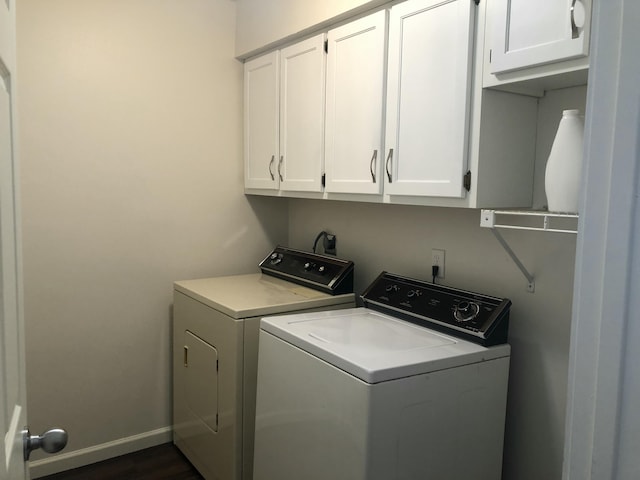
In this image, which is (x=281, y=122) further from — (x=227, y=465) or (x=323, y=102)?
(x=227, y=465)

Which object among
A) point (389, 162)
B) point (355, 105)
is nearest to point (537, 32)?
point (389, 162)

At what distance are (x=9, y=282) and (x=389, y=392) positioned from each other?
103cm

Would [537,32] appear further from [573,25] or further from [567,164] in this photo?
[567,164]

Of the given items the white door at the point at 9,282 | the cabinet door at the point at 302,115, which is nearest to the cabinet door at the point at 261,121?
the cabinet door at the point at 302,115

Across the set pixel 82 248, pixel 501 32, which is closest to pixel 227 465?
pixel 82 248

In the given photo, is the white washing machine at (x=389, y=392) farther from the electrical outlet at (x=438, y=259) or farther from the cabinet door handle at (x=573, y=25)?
the cabinet door handle at (x=573, y=25)

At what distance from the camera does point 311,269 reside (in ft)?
8.78

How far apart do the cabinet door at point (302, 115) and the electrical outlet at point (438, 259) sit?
605 millimetres

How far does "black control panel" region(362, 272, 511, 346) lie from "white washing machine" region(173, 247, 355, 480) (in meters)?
0.28

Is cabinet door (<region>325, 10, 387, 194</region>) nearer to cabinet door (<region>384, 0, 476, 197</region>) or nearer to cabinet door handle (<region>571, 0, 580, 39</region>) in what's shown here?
cabinet door (<region>384, 0, 476, 197</region>)

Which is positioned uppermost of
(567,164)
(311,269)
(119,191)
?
(567,164)

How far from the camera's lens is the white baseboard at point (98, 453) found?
2.53 m

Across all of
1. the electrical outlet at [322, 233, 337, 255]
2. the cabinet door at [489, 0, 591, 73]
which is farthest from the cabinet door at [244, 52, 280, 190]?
the cabinet door at [489, 0, 591, 73]

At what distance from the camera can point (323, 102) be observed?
7.71 feet
